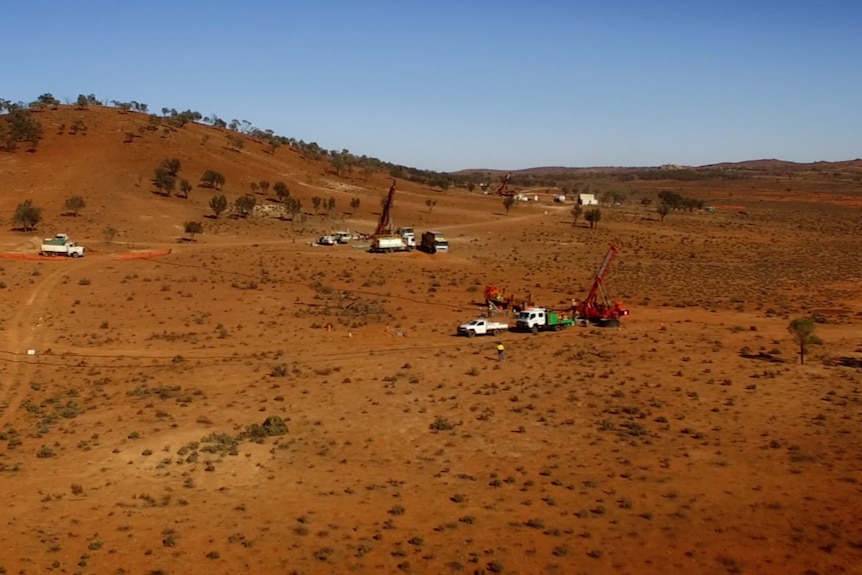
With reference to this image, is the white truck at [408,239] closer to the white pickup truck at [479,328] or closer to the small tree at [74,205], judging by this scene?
the small tree at [74,205]

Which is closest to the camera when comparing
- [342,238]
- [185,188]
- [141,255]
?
[141,255]

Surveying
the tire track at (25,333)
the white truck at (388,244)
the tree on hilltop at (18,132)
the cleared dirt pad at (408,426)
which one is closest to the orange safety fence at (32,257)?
the tire track at (25,333)

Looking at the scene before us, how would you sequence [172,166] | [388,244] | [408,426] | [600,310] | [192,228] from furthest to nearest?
1. [172,166]
2. [388,244]
3. [192,228]
4. [600,310]
5. [408,426]

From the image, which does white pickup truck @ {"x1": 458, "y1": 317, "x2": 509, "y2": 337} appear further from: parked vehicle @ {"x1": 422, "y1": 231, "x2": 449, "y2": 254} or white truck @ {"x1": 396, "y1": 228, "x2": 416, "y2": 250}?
white truck @ {"x1": 396, "y1": 228, "x2": 416, "y2": 250}

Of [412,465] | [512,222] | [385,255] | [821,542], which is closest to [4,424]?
[412,465]

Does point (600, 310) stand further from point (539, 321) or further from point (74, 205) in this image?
point (74, 205)

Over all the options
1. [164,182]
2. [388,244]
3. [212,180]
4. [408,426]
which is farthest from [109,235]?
[408,426]
